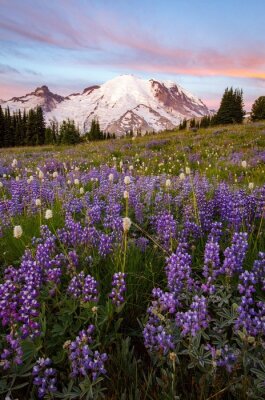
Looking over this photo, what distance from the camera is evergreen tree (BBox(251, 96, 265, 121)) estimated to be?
56875 mm

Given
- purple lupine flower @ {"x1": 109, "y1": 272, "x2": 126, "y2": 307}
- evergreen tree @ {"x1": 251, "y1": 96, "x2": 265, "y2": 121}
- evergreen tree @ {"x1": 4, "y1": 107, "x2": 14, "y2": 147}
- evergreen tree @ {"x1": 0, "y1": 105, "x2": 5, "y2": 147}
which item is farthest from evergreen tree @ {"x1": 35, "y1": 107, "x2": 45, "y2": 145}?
purple lupine flower @ {"x1": 109, "y1": 272, "x2": 126, "y2": 307}

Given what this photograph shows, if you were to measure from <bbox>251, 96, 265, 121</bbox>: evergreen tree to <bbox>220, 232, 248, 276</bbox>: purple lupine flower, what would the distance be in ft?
192

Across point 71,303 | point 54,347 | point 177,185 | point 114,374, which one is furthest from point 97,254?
point 177,185

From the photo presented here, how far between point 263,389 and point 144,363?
91cm

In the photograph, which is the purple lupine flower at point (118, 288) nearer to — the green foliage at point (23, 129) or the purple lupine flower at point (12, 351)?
the purple lupine flower at point (12, 351)

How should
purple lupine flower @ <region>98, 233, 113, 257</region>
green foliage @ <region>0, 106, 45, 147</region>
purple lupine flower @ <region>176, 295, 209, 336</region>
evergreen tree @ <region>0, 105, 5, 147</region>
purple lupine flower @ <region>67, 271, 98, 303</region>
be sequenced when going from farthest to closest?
evergreen tree @ <region>0, 105, 5, 147</region>, green foliage @ <region>0, 106, 45, 147</region>, purple lupine flower @ <region>98, 233, 113, 257</region>, purple lupine flower @ <region>67, 271, 98, 303</region>, purple lupine flower @ <region>176, 295, 209, 336</region>

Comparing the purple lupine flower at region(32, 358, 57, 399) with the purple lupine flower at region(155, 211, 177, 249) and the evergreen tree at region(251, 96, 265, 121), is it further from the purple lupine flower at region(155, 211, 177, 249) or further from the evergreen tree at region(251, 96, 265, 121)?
the evergreen tree at region(251, 96, 265, 121)

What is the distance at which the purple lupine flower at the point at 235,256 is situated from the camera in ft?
9.38

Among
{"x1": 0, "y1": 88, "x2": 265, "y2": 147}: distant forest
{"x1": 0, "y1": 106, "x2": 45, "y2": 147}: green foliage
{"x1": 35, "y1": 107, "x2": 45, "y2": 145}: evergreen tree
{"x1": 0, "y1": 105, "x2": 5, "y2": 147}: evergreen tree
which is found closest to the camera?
{"x1": 0, "y1": 88, "x2": 265, "y2": 147}: distant forest

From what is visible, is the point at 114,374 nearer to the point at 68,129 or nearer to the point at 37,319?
the point at 37,319

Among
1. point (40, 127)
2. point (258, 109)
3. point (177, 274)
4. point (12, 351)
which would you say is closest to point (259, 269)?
point (177, 274)

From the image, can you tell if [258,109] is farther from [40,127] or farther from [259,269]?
[259,269]

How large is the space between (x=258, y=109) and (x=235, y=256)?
61288mm

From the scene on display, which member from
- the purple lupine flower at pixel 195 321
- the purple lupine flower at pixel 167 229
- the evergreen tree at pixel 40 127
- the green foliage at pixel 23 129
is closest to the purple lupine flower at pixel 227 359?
the purple lupine flower at pixel 195 321
